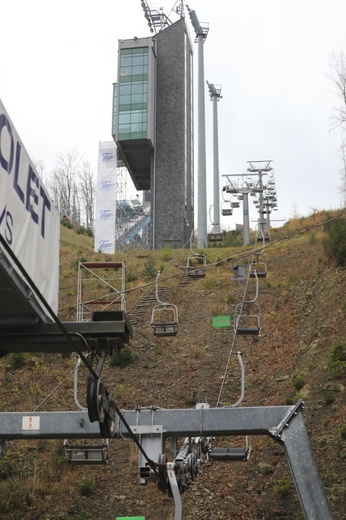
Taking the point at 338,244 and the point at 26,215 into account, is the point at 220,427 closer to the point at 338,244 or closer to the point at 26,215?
the point at 26,215

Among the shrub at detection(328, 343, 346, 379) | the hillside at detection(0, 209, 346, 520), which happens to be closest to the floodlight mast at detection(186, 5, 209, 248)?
the hillside at detection(0, 209, 346, 520)

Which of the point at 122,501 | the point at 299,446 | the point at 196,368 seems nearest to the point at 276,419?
the point at 299,446

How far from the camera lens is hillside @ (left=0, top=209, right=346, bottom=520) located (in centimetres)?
1390

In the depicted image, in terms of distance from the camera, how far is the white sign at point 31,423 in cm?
998

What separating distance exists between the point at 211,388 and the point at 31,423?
9187 millimetres

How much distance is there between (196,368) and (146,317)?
165 inches

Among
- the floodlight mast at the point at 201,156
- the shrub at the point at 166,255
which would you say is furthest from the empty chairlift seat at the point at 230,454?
the floodlight mast at the point at 201,156

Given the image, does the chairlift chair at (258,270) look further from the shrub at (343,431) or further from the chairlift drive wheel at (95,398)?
the chairlift drive wheel at (95,398)

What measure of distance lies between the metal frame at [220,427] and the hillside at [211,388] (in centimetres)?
341

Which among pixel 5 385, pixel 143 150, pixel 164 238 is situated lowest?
pixel 5 385

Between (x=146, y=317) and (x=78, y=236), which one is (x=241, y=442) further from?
(x=78, y=236)

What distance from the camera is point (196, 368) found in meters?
20.0

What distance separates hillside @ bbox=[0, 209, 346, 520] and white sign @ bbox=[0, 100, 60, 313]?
459cm

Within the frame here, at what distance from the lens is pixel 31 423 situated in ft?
32.8
